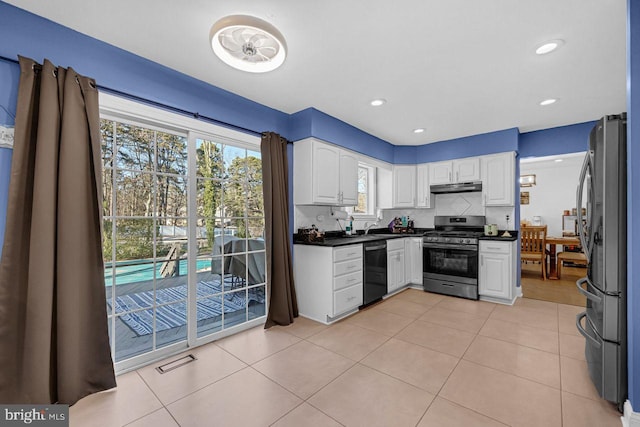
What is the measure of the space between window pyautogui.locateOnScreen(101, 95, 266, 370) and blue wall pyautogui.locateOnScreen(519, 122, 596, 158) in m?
4.13

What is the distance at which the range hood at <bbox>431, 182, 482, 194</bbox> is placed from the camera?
4.35m

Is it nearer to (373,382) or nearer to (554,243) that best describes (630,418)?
(373,382)

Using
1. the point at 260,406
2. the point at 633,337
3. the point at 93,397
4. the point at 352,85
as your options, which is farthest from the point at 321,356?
the point at 352,85

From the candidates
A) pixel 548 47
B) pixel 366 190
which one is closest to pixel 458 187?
pixel 366 190

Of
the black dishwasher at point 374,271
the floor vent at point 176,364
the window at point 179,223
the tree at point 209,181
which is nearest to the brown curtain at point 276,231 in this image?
the window at point 179,223

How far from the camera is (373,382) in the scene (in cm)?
202

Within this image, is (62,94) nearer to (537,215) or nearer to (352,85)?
(352,85)

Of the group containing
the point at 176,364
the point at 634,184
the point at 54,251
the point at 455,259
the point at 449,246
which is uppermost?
the point at 634,184

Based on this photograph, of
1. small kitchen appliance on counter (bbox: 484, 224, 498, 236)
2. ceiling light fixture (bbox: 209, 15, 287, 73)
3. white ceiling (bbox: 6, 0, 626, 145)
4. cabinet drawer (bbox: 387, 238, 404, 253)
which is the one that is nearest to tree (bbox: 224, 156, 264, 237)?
white ceiling (bbox: 6, 0, 626, 145)

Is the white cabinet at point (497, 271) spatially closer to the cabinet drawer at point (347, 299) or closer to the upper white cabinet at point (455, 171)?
the upper white cabinet at point (455, 171)

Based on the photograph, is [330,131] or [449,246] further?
[449,246]

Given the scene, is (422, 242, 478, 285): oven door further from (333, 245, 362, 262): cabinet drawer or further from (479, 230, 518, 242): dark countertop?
(333, 245, 362, 262): cabinet drawer

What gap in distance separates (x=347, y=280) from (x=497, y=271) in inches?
88.4

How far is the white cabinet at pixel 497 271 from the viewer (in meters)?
3.76
